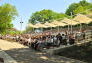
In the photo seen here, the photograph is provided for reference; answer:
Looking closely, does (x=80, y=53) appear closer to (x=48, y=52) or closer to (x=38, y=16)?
(x=48, y=52)

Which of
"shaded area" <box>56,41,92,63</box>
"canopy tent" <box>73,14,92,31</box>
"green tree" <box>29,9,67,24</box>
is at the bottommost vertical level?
"shaded area" <box>56,41,92,63</box>

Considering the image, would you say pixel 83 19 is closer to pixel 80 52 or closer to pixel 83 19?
pixel 83 19

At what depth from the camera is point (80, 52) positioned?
20141 mm

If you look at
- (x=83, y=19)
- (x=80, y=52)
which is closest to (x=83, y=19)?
(x=83, y=19)

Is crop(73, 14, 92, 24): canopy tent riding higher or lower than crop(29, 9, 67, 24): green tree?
lower

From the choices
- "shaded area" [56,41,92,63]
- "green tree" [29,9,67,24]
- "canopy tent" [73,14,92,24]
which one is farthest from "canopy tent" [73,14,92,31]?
"green tree" [29,9,67,24]

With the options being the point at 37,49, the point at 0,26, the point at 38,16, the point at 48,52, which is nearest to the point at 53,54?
the point at 48,52

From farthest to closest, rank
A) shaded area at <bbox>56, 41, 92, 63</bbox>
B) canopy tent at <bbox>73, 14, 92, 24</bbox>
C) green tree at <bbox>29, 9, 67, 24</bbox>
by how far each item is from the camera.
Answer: green tree at <bbox>29, 9, 67, 24</bbox>
canopy tent at <bbox>73, 14, 92, 24</bbox>
shaded area at <bbox>56, 41, 92, 63</bbox>

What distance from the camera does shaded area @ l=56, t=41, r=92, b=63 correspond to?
18.6 m

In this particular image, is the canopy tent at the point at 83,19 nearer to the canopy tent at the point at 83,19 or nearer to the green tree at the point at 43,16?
the canopy tent at the point at 83,19

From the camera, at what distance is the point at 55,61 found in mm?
18297

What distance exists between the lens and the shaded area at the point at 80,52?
734 inches

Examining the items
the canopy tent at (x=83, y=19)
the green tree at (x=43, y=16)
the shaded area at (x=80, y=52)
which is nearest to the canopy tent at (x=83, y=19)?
the canopy tent at (x=83, y=19)

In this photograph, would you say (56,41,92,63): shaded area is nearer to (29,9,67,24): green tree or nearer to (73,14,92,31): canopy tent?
(73,14,92,31): canopy tent
